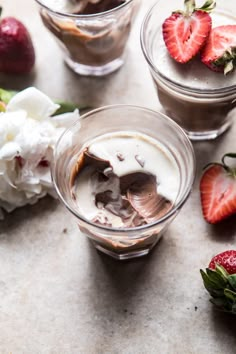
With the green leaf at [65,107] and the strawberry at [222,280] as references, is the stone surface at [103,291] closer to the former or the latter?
the strawberry at [222,280]

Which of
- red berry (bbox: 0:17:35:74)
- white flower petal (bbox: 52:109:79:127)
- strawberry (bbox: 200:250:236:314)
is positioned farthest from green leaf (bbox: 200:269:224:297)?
red berry (bbox: 0:17:35:74)

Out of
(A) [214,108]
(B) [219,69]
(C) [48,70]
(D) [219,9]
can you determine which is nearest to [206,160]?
(A) [214,108]

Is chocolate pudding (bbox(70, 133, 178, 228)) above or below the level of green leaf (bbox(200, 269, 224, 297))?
above

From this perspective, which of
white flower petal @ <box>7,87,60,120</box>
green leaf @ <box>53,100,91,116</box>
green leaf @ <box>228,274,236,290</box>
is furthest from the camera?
green leaf @ <box>53,100,91,116</box>

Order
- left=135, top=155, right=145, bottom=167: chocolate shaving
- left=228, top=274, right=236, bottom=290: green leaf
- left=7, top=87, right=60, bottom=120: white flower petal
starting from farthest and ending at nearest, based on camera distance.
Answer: left=7, top=87, right=60, bottom=120: white flower petal < left=135, top=155, right=145, bottom=167: chocolate shaving < left=228, top=274, right=236, bottom=290: green leaf

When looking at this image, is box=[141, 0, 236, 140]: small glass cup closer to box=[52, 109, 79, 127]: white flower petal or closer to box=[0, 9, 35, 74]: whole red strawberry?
box=[52, 109, 79, 127]: white flower petal

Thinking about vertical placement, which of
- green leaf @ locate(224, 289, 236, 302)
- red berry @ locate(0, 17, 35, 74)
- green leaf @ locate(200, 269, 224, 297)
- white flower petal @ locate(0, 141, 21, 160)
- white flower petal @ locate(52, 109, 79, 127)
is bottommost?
green leaf @ locate(200, 269, 224, 297)
